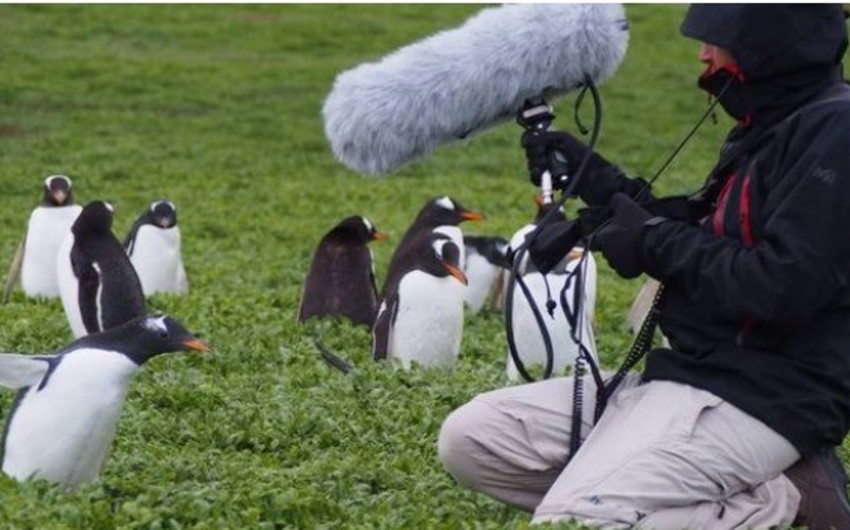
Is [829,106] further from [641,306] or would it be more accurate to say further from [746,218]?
[641,306]

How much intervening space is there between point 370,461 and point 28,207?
1111 centimetres

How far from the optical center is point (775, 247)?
4.79 meters

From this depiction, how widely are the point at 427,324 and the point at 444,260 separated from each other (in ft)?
1.47

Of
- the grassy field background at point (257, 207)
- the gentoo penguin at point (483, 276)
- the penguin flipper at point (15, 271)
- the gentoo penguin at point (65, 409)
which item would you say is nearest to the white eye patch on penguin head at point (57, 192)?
the penguin flipper at point (15, 271)

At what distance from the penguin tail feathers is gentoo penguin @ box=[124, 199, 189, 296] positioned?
3593 millimetres

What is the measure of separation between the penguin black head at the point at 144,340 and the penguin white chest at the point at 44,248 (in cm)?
557

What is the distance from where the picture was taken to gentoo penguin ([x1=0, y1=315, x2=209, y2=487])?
229 inches

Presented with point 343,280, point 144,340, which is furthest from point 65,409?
point 343,280

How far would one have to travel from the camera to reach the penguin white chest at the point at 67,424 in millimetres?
5816

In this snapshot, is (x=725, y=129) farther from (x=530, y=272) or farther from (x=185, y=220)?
(x=530, y=272)

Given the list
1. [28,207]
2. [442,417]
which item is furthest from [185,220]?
[442,417]

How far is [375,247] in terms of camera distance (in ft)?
50.4

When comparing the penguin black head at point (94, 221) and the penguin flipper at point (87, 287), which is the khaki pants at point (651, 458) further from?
the penguin black head at point (94, 221)

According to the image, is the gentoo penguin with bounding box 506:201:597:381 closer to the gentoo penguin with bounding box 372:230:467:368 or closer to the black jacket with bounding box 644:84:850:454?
the gentoo penguin with bounding box 372:230:467:368
